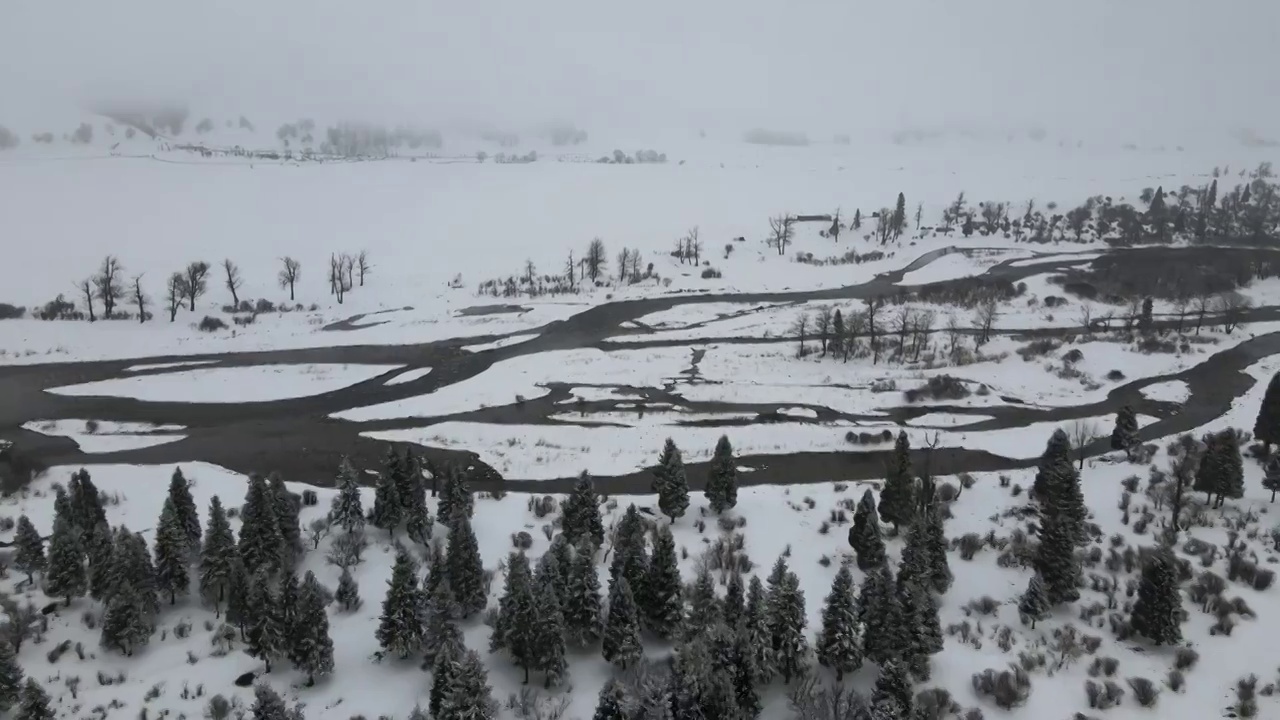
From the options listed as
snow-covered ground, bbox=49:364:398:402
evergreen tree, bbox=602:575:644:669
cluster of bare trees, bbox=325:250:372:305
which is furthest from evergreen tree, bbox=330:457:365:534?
cluster of bare trees, bbox=325:250:372:305

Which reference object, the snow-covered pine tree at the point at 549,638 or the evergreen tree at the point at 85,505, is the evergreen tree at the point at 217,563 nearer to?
the evergreen tree at the point at 85,505

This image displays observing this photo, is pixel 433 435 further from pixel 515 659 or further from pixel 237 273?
pixel 237 273

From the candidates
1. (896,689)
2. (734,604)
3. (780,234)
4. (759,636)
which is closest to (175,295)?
(734,604)

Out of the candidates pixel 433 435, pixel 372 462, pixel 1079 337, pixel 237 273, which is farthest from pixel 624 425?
pixel 237 273

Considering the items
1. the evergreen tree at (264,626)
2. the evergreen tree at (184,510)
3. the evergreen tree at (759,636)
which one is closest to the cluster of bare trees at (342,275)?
the evergreen tree at (184,510)

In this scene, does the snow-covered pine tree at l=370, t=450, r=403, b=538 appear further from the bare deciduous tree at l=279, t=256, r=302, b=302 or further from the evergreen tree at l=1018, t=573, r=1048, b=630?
the bare deciduous tree at l=279, t=256, r=302, b=302

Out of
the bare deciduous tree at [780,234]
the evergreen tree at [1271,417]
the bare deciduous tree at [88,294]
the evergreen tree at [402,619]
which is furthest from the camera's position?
the bare deciduous tree at [780,234]
